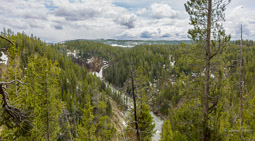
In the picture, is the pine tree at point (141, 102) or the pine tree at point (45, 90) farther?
the pine tree at point (45, 90)

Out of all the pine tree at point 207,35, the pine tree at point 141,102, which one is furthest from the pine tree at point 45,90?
the pine tree at point 207,35

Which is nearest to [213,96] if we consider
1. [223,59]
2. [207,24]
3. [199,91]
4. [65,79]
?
[199,91]

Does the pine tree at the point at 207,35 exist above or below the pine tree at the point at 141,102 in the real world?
above

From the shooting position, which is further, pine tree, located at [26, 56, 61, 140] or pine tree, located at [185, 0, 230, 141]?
pine tree, located at [26, 56, 61, 140]

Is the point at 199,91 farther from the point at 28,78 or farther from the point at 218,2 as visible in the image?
the point at 28,78

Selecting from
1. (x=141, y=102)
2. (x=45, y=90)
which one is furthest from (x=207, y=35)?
(x=45, y=90)

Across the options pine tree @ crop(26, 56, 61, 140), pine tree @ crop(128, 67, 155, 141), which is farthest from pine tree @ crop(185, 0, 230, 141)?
pine tree @ crop(26, 56, 61, 140)

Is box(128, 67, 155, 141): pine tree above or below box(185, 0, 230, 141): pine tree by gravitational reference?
below

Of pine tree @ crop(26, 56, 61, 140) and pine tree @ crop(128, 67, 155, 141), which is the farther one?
pine tree @ crop(26, 56, 61, 140)

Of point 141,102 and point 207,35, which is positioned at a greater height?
point 207,35

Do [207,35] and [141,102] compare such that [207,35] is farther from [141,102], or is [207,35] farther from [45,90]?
[45,90]

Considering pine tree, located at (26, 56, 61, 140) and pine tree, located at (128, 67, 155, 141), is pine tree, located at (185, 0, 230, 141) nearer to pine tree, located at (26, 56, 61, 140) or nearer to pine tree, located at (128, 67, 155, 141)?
pine tree, located at (128, 67, 155, 141)

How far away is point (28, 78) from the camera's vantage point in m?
11.1

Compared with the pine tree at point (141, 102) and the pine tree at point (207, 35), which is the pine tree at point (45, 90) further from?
the pine tree at point (207, 35)
